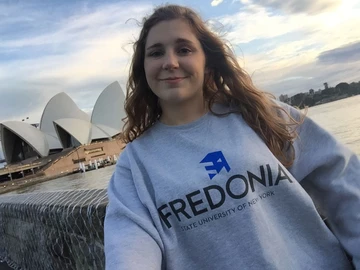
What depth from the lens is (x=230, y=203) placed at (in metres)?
0.94

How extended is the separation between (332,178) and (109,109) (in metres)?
36.7

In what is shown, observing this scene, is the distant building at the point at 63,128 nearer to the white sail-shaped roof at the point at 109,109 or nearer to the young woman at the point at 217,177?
the white sail-shaped roof at the point at 109,109

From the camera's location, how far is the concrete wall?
67.9 inches

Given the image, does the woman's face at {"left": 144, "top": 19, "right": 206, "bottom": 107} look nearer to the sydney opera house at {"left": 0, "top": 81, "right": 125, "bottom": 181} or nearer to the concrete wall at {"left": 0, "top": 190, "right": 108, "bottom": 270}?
the concrete wall at {"left": 0, "top": 190, "right": 108, "bottom": 270}

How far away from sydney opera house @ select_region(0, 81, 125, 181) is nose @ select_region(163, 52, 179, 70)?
32778mm

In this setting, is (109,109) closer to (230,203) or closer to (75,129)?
(75,129)

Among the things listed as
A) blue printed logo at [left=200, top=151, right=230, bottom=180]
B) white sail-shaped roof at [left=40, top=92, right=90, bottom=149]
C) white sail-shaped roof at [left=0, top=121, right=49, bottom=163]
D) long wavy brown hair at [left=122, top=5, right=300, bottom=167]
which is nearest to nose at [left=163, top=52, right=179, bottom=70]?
long wavy brown hair at [left=122, top=5, right=300, bottom=167]

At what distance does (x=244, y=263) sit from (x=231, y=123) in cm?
41

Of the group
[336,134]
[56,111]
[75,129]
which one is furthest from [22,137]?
[336,134]

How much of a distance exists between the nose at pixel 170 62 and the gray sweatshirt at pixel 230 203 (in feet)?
0.60

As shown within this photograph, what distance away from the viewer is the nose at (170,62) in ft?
3.48

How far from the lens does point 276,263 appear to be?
0.92 metres

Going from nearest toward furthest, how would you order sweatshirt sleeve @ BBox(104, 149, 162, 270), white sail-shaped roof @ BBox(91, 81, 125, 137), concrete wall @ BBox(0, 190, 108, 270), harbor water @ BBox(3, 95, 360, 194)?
sweatshirt sleeve @ BBox(104, 149, 162, 270) → concrete wall @ BBox(0, 190, 108, 270) → harbor water @ BBox(3, 95, 360, 194) → white sail-shaped roof @ BBox(91, 81, 125, 137)

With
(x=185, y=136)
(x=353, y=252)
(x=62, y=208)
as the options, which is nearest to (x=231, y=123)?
(x=185, y=136)
